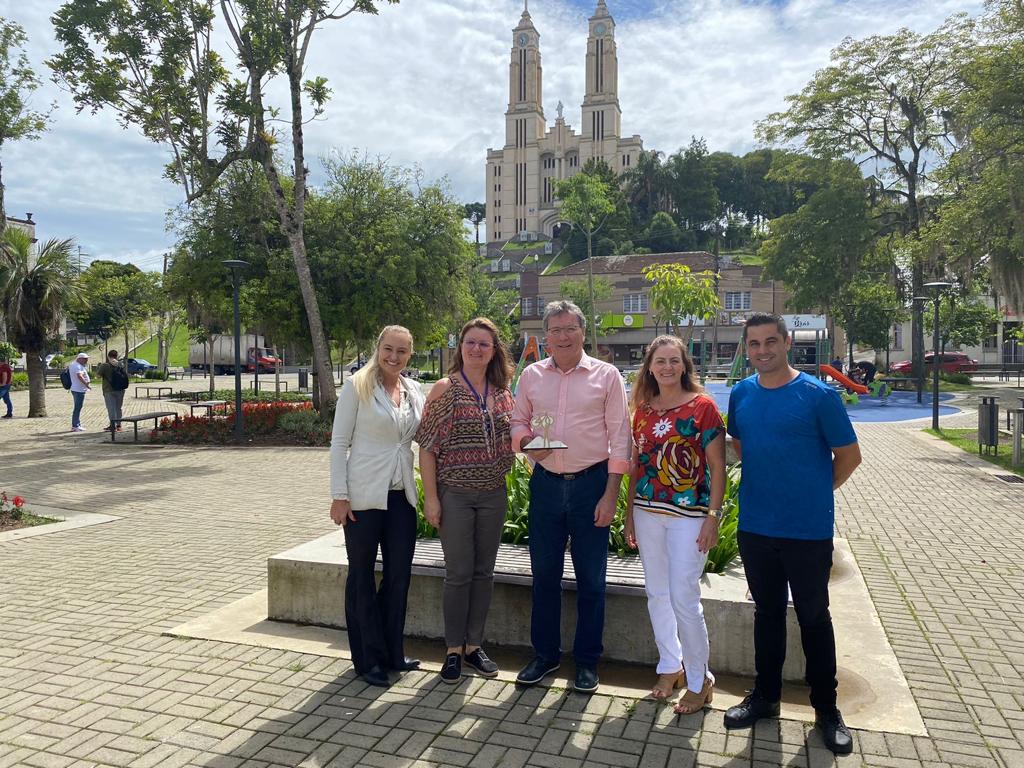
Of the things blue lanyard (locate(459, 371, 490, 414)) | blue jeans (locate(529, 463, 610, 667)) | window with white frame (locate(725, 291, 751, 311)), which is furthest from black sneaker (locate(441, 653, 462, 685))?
window with white frame (locate(725, 291, 751, 311))

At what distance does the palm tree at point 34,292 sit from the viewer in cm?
2047

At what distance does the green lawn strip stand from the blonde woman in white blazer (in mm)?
10525

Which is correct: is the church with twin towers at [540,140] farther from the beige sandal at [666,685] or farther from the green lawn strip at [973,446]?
the beige sandal at [666,685]

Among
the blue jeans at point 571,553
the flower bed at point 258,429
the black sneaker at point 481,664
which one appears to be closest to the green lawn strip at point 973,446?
the blue jeans at point 571,553

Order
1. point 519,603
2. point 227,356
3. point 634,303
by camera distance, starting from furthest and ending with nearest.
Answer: point 634,303, point 227,356, point 519,603

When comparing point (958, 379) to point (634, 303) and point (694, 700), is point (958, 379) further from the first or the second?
point (694, 700)

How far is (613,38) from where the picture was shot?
131 meters

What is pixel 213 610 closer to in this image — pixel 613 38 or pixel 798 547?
pixel 798 547

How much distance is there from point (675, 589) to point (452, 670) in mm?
1228

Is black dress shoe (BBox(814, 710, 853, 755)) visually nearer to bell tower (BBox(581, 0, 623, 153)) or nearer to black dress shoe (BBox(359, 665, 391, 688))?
black dress shoe (BBox(359, 665, 391, 688))

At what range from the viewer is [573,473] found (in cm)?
365

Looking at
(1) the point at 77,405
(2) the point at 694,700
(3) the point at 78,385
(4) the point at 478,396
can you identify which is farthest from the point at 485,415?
(3) the point at 78,385

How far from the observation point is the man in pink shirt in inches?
143

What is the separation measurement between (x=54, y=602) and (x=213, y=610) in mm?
1217
